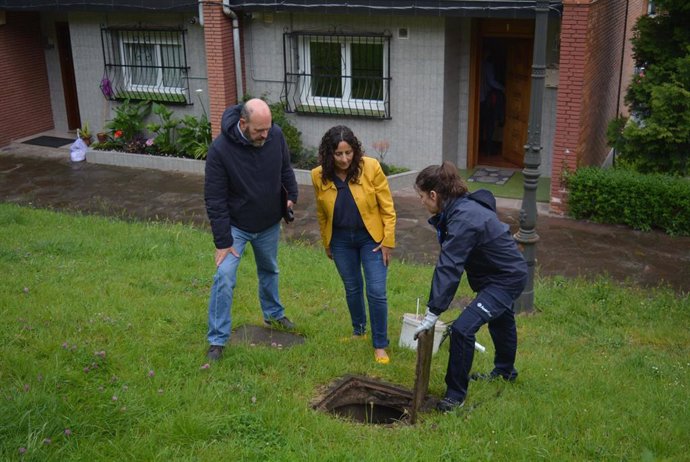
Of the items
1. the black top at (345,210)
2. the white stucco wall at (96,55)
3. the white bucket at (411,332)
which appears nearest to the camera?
the black top at (345,210)

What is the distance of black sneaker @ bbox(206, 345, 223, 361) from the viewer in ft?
18.8

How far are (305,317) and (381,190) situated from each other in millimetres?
1600

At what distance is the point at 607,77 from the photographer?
1259 cm

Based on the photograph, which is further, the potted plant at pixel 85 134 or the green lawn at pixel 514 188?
the potted plant at pixel 85 134

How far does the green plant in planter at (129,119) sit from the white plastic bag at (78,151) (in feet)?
1.99

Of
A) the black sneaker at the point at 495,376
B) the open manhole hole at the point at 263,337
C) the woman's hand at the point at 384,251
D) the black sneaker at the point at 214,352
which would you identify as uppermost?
the woman's hand at the point at 384,251

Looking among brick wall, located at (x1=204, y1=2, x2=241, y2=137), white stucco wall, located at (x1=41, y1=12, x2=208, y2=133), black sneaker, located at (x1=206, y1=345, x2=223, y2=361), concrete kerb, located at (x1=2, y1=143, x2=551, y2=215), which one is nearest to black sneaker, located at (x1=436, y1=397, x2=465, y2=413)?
black sneaker, located at (x1=206, y1=345, x2=223, y2=361)

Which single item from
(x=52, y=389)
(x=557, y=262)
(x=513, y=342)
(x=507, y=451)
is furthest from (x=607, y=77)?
(x=52, y=389)

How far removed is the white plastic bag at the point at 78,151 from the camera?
14742 mm

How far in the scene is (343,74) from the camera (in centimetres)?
1321

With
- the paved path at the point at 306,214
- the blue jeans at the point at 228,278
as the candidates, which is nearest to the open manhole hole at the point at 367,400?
the blue jeans at the point at 228,278

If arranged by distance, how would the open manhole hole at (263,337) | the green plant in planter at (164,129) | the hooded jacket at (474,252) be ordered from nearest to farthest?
the hooded jacket at (474,252) < the open manhole hole at (263,337) < the green plant in planter at (164,129)

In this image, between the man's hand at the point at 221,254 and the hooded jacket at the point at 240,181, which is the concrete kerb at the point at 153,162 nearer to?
the hooded jacket at the point at 240,181

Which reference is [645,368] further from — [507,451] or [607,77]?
[607,77]
